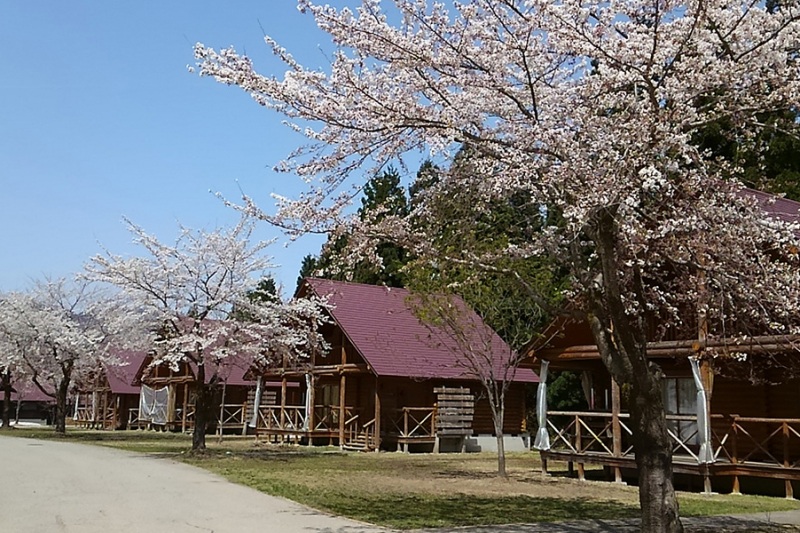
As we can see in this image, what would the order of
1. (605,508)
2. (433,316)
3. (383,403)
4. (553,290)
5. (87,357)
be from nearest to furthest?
(605,508) → (433,316) → (553,290) → (383,403) → (87,357)

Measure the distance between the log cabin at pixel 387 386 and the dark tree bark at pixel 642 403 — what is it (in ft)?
57.8

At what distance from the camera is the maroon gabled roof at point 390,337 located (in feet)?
91.2

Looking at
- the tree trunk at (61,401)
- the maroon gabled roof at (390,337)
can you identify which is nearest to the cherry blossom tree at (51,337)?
the tree trunk at (61,401)

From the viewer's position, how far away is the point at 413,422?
2928 cm

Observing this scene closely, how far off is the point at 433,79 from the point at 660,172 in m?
2.87

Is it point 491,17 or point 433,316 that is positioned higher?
point 491,17

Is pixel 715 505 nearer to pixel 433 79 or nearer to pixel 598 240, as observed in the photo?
pixel 598 240

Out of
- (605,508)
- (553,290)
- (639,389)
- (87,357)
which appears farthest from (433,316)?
(87,357)

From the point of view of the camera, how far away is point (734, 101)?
9258 mm

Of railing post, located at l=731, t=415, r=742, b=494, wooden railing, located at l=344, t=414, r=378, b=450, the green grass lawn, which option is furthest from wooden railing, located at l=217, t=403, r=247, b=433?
railing post, located at l=731, t=415, r=742, b=494

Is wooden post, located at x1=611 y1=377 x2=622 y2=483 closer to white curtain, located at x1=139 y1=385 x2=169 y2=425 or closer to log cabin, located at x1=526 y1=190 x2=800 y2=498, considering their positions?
log cabin, located at x1=526 y1=190 x2=800 y2=498

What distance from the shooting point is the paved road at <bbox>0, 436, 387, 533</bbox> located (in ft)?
34.0

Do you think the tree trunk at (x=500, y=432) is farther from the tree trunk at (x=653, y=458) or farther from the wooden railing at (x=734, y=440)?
the tree trunk at (x=653, y=458)

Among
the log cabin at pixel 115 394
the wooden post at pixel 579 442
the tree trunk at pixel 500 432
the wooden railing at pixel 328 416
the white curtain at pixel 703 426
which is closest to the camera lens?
the white curtain at pixel 703 426
